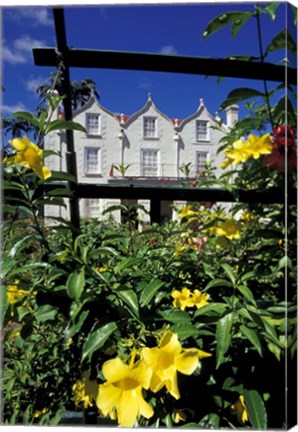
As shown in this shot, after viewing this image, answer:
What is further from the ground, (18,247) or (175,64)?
(175,64)

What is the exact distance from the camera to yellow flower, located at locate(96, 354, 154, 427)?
84cm

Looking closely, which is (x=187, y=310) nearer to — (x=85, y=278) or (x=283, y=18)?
(x=85, y=278)

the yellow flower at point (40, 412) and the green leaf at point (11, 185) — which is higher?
the green leaf at point (11, 185)

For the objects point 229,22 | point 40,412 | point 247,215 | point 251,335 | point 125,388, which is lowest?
point 40,412

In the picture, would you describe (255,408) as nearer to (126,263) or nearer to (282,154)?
(126,263)

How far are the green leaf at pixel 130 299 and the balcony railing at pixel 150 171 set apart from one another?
30 centimetres

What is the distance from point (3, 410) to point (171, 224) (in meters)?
0.60

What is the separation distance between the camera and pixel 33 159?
945mm

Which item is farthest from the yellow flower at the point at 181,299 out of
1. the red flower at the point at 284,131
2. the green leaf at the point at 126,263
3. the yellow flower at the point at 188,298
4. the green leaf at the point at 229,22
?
the green leaf at the point at 229,22

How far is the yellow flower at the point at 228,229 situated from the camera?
107 centimetres

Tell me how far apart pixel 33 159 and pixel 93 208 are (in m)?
0.18

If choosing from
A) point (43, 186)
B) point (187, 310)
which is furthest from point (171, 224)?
point (43, 186)

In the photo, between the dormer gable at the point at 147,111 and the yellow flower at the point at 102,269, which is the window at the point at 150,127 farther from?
the yellow flower at the point at 102,269

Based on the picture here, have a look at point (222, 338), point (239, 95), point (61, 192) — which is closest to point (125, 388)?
point (222, 338)
